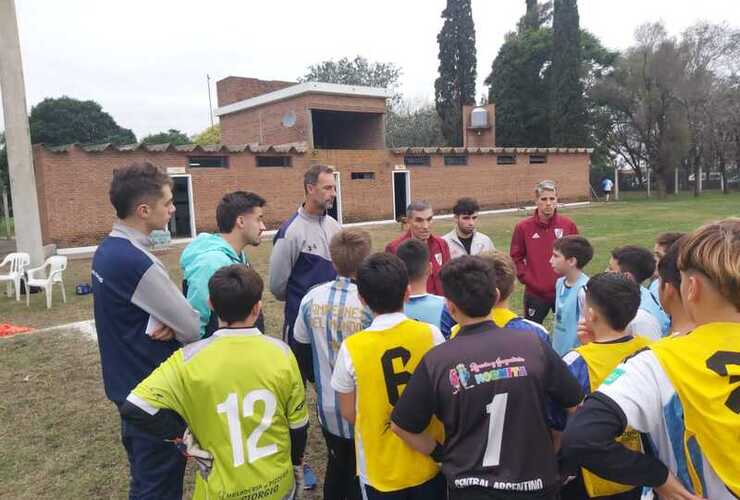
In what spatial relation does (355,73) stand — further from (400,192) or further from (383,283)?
(383,283)

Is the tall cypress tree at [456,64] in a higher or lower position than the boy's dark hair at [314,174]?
higher

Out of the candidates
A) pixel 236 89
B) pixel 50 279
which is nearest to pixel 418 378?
pixel 50 279

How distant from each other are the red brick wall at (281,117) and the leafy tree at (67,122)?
53.6 ft

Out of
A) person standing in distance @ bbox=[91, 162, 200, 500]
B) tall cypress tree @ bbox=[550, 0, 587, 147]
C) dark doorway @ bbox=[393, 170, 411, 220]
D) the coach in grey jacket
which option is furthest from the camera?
tall cypress tree @ bbox=[550, 0, 587, 147]

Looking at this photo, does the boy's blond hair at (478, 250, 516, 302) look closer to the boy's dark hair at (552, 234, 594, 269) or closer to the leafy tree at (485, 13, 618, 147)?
the boy's dark hair at (552, 234, 594, 269)

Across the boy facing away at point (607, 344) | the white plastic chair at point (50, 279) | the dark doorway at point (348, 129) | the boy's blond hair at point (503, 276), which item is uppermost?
the dark doorway at point (348, 129)

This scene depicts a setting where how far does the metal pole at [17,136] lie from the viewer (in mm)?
11391

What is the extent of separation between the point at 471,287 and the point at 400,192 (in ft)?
84.8

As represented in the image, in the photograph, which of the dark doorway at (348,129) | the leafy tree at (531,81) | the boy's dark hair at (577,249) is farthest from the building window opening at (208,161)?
the leafy tree at (531,81)

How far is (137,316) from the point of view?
2377 mm

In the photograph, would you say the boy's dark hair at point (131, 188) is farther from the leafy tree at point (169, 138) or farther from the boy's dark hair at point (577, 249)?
the leafy tree at point (169, 138)

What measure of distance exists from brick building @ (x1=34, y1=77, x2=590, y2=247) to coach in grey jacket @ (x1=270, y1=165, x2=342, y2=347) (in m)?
17.1

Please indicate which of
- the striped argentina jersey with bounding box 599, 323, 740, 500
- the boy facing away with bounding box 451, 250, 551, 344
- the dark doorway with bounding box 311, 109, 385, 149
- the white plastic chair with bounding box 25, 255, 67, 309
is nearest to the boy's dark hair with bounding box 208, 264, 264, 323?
the boy facing away with bounding box 451, 250, 551, 344

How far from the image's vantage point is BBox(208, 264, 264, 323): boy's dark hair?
2129 millimetres
